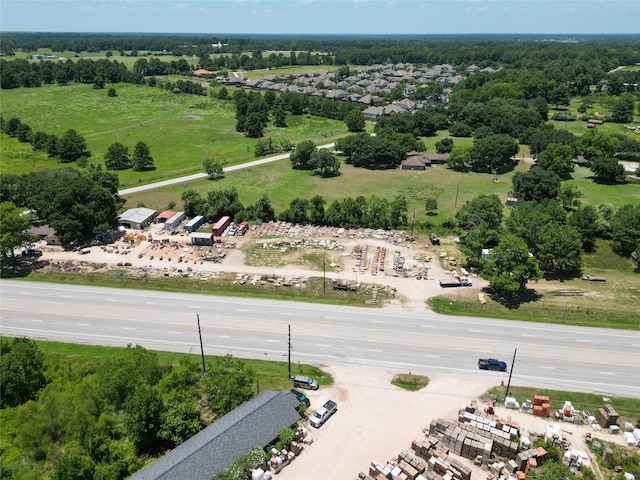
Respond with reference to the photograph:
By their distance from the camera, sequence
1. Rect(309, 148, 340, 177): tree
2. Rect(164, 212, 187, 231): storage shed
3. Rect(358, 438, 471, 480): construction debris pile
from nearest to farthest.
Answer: Rect(358, 438, 471, 480): construction debris pile → Rect(164, 212, 187, 231): storage shed → Rect(309, 148, 340, 177): tree

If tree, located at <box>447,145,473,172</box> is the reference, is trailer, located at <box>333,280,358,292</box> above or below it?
below

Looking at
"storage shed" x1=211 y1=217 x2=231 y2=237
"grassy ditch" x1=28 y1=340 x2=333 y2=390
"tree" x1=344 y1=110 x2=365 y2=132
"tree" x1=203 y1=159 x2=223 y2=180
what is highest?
"tree" x1=344 y1=110 x2=365 y2=132

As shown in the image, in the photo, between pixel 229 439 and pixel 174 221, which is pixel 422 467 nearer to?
pixel 229 439

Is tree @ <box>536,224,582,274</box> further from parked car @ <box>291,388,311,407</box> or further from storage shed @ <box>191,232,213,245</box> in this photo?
storage shed @ <box>191,232,213,245</box>

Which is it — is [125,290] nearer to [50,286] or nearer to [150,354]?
[50,286]

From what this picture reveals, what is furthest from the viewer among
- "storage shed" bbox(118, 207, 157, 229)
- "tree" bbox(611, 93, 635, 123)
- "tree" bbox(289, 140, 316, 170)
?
"tree" bbox(611, 93, 635, 123)

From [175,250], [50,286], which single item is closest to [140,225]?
[175,250]

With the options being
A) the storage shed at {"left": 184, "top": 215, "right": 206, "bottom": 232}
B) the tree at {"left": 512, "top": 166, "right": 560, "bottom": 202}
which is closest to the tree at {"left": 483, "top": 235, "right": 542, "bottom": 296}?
the tree at {"left": 512, "top": 166, "right": 560, "bottom": 202}
